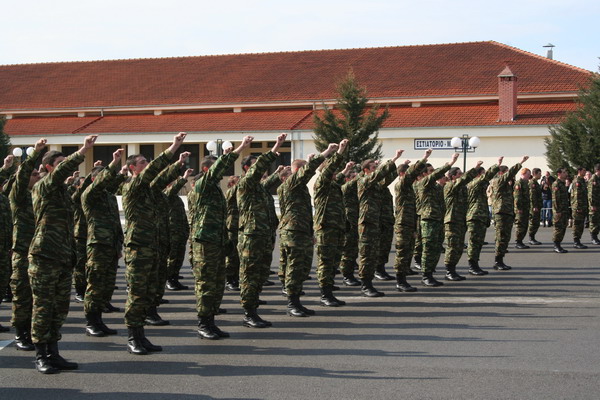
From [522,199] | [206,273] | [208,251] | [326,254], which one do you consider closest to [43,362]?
[206,273]

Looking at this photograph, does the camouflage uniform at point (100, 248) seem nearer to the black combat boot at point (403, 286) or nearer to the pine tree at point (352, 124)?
the black combat boot at point (403, 286)

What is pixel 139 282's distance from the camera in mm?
7742

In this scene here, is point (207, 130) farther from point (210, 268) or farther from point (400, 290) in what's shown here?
point (210, 268)

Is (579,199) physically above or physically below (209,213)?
above

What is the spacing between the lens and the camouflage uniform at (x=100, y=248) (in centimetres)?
865

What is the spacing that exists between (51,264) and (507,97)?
104 ft

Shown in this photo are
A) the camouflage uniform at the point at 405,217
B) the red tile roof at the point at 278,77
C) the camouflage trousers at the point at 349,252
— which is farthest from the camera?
the red tile roof at the point at 278,77

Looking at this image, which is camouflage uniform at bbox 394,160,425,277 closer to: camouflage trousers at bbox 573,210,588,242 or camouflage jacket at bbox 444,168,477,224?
camouflage jacket at bbox 444,168,477,224

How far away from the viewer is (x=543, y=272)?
13.8 m

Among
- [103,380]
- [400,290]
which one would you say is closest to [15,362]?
[103,380]

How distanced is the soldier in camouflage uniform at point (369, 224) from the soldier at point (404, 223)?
451 mm

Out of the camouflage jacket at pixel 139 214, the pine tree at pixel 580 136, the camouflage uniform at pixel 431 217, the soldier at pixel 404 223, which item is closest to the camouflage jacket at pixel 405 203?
the soldier at pixel 404 223

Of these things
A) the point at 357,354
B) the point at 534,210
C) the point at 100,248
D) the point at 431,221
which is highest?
the point at 534,210

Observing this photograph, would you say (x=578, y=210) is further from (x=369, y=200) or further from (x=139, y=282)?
(x=139, y=282)
